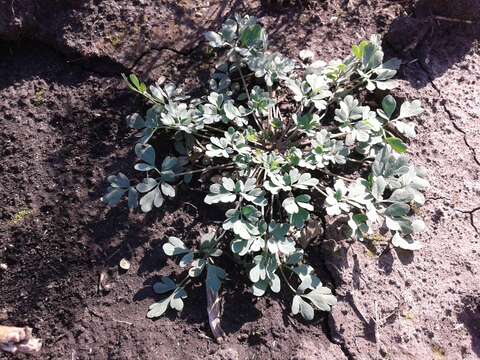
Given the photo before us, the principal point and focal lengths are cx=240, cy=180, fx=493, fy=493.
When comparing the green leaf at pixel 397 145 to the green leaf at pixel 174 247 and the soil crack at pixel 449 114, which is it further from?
the green leaf at pixel 174 247

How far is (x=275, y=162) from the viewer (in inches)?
81.3

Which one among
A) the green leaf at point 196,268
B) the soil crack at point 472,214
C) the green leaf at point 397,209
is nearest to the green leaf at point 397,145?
the green leaf at point 397,209

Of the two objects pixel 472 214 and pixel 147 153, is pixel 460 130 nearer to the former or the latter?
pixel 472 214

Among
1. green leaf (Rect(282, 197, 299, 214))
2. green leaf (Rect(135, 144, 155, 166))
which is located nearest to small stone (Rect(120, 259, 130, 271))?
green leaf (Rect(135, 144, 155, 166))

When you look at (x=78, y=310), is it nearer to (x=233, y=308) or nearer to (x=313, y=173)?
(x=233, y=308)

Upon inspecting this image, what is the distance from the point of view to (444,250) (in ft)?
7.48

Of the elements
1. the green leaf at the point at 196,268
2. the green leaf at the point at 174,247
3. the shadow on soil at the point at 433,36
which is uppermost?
the shadow on soil at the point at 433,36

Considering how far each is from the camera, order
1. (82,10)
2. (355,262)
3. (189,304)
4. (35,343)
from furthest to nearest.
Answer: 1. (82,10)
2. (355,262)
3. (189,304)
4. (35,343)

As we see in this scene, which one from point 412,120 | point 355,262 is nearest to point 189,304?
point 355,262

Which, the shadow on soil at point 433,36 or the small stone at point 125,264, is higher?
the shadow on soil at point 433,36

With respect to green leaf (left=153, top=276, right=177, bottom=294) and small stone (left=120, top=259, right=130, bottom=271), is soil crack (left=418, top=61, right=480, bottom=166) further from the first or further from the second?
small stone (left=120, top=259, right=130, bottom=271)

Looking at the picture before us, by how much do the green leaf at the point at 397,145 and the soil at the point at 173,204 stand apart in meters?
0.32

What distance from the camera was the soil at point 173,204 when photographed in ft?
6.59

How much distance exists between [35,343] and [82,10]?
1592 mm
